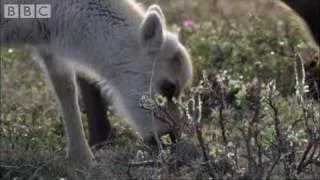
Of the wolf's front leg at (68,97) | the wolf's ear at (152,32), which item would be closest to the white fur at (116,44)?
the wolf's ear at (152,32)

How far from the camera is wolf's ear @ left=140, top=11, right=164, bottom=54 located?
767 cm

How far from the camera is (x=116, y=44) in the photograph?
25.8 ft

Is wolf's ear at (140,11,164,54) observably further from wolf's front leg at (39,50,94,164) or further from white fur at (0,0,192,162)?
wolf's front leg at (39,50,94,164)

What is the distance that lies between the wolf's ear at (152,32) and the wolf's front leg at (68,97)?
3.34 ft

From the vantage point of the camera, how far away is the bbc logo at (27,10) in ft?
26.0

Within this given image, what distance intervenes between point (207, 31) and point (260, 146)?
5749mm

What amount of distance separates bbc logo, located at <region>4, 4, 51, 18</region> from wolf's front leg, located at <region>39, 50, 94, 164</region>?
523 millimetres

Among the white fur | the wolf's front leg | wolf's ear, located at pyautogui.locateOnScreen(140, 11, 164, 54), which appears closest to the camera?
wolf's ear, located at pyautogui.locateOnScreen(140, 11, 164, 54)

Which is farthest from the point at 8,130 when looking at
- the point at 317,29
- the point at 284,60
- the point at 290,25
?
the point at 290,25

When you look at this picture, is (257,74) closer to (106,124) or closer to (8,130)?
(106,124)

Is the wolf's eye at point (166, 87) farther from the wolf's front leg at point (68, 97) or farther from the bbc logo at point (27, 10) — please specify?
the bbc logo at point (27, 10)

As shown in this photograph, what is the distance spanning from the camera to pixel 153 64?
25.8 ft

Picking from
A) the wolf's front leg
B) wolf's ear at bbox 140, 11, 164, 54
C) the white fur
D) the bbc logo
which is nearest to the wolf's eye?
the white fur

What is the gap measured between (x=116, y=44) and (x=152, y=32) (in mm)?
312
